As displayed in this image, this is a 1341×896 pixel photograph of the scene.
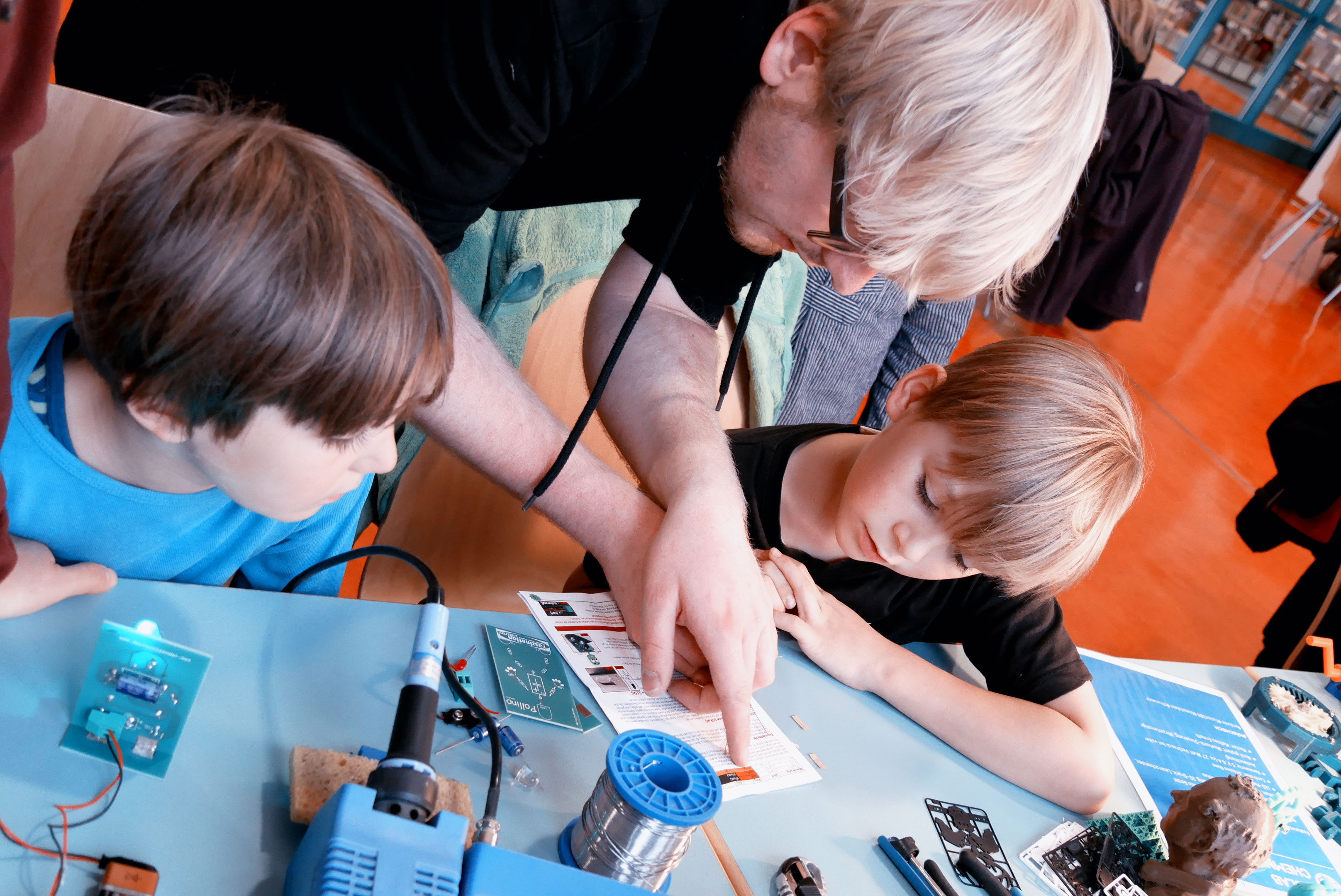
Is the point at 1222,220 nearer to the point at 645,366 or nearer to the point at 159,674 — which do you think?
the point at 645,366

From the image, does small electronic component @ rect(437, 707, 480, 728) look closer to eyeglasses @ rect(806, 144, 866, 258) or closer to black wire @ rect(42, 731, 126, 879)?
black wire @ rect(42, 731, 126, 879)

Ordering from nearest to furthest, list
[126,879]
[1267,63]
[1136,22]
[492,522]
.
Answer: [126,879] < [492,522] < [1136,22] < [1267,63]

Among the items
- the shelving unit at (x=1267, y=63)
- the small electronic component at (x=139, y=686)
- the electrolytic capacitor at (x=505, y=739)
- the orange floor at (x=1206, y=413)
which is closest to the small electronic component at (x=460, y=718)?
the electrolytic capacitor at (x=505, y=739)

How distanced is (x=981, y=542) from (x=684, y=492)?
43cm

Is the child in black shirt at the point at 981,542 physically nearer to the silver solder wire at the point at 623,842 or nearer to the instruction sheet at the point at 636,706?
the instruction sheet at the point at 636,706

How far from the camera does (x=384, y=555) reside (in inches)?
35.9

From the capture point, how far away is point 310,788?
2.21 ft

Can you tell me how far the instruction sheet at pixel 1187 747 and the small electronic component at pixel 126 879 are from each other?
1193 mm

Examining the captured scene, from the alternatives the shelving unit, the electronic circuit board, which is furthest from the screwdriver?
the shelving unit

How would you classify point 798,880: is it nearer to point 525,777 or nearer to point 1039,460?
point 525,777

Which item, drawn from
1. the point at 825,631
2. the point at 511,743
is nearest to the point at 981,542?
the point at 825,631

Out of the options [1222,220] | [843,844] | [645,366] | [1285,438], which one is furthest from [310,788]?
[1222,220]

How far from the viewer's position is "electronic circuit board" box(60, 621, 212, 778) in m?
0.66

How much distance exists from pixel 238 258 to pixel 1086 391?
3.57 ft
